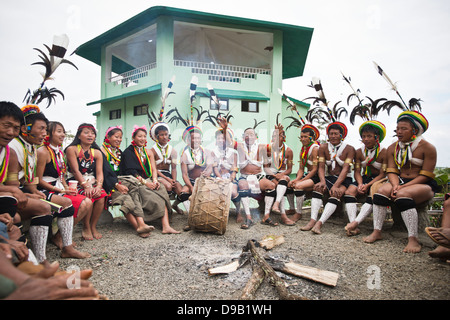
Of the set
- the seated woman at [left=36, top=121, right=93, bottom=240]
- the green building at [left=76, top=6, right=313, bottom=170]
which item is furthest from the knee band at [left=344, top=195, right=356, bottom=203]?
the green building at [left=76, top=6, right=313, bottom=170]

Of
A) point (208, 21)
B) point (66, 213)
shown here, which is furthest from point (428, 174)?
point (208, 21)

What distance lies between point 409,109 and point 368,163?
101 centimetres

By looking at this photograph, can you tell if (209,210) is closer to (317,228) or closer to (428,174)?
(317,228)

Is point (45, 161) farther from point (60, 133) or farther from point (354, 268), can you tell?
point (354, 268)

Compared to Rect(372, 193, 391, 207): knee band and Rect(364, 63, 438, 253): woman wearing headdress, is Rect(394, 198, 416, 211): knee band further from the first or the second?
Rect(372, 193, 391, 207): knee band

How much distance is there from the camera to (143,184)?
4625mm

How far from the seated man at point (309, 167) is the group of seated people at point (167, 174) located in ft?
0.07

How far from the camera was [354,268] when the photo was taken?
9.67 ft

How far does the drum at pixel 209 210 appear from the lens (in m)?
4.12

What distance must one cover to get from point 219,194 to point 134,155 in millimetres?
1748

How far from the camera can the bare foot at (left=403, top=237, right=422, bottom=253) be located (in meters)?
3.31

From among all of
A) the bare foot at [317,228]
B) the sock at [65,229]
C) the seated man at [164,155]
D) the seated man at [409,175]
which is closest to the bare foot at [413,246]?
the seated man at [409,175]

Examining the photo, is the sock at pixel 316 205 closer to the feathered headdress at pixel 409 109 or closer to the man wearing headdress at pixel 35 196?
the feathered headdress at pixel 409 109

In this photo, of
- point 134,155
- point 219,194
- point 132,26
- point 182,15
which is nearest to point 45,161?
point 134,155
